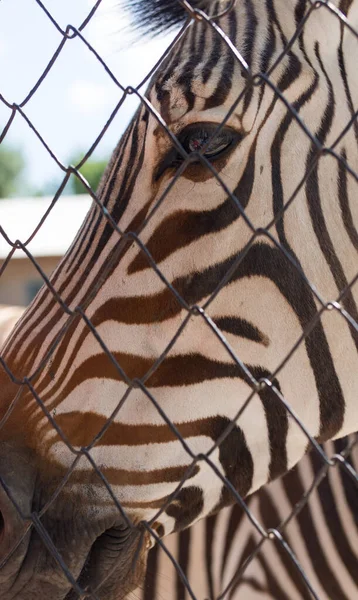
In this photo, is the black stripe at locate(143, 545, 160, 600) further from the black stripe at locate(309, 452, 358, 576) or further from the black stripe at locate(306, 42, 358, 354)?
the black stripe at locate(306, 42, 358, 354)

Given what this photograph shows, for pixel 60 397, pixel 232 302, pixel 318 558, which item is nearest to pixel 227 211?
pixel 232 302

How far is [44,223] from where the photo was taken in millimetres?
10164

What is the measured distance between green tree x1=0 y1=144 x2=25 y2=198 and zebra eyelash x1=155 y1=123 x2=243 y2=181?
3232cm

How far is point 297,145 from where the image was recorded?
1.61m

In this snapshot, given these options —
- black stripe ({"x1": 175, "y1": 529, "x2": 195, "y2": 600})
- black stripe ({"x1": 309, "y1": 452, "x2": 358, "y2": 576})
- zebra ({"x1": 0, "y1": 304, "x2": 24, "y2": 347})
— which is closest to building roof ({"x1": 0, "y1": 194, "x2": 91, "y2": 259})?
zebra ({"x1": 0, "y1": 304, "x2": 24, "y2": 347})

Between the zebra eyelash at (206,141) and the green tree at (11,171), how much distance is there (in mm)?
32317

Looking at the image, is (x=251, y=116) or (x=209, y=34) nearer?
(x=251, y=116)

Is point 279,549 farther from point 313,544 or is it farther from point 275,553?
point 313,544

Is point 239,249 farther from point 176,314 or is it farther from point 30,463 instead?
point 30,463

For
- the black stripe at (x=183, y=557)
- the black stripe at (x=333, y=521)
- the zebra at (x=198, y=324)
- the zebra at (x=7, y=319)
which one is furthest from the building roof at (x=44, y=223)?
the zebra at (x=198, y=324)

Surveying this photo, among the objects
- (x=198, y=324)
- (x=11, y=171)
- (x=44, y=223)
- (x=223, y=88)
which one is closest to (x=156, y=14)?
(x=223, y=88)

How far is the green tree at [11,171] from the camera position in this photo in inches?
1361

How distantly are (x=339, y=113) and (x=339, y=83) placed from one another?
0.08 meters

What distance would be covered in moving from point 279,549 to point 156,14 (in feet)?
6.19
